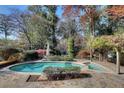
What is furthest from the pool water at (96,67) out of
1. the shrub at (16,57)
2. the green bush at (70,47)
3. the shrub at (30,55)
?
the shrub at (16,57)

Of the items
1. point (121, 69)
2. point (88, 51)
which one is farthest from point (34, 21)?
point (121, 69)

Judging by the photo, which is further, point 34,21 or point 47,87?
point 34,21

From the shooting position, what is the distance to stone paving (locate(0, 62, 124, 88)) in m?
5.19

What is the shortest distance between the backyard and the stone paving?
0.02 metres

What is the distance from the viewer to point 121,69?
18.5 ft

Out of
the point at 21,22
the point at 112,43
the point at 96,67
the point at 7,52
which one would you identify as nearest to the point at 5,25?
the point at 21,22

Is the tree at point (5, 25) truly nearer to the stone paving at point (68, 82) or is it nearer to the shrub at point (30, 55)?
the shrub at point (30, 55)

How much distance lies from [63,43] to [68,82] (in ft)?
3.04

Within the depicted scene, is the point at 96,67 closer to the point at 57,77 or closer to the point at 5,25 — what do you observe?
the point at 57,77

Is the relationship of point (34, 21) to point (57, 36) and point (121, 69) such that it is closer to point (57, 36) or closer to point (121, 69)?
point (57, 36)

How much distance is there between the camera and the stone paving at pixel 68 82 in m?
5.19

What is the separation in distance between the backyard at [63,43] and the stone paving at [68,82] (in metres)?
0.02

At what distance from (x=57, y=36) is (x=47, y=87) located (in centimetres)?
122
